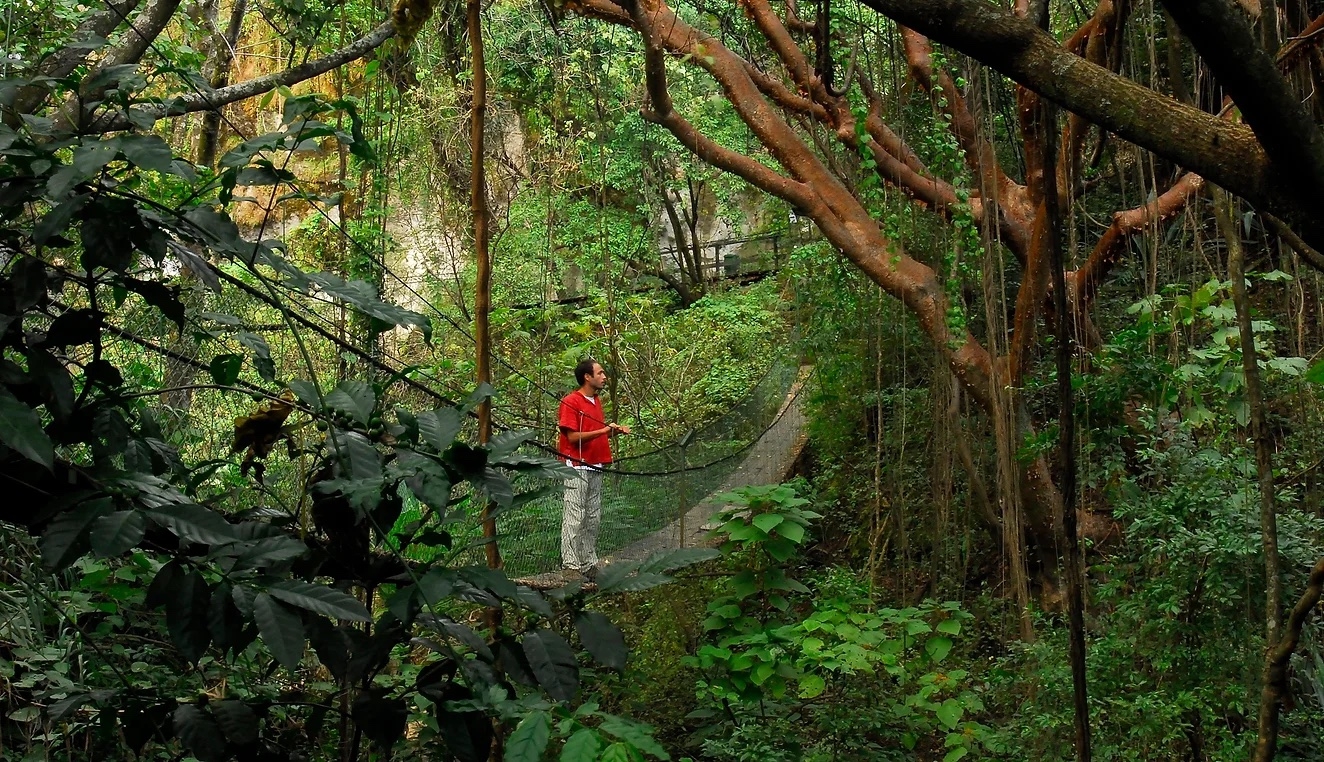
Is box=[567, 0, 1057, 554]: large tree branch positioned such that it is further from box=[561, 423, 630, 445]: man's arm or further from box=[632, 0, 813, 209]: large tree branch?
box=[561, 423, 630, 445]: man's arm

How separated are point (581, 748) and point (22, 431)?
651mm

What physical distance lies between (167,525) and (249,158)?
0.43m

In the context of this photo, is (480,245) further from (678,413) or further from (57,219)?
(678,413)

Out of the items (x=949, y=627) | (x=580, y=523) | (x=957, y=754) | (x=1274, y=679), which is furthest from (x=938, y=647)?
(x=580, y=523)

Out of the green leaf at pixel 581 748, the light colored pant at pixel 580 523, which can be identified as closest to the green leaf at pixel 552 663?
the green leaf at pixel 581 748

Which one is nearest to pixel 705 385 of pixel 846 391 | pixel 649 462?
pixel 846 391

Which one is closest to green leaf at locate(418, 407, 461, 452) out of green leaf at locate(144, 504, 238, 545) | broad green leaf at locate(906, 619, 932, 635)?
green leaf at locate(144, 504, 238, 545)

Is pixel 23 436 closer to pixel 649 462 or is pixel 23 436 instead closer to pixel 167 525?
pixel 167 525

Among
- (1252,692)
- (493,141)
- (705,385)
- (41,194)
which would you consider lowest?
(1252,692)

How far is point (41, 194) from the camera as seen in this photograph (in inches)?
47.8

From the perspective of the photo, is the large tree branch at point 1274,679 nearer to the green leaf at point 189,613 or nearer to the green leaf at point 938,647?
the green leaf at point 938,647

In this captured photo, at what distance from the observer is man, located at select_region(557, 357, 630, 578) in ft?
13.3

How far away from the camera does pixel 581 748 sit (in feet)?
3.51

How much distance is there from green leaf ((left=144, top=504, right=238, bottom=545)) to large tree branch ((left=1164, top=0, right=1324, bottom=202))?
3.99 ft
